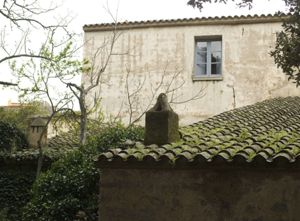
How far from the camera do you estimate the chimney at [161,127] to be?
1173 cm

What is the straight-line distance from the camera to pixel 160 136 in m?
11.8

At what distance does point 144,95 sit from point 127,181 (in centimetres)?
1237

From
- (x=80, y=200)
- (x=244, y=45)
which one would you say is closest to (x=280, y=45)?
(x=80, y=200)

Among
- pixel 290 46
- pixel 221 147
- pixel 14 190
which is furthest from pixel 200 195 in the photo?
pixel 14 190

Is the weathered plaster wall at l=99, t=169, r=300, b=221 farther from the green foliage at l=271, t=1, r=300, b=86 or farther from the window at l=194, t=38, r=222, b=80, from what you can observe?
the window at l=194, t=38, r=222, b=80

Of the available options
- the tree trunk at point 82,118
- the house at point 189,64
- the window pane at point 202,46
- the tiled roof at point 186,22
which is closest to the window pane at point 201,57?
the house at point 189,64

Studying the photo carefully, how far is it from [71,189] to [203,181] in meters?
5.10

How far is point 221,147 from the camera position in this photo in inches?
438

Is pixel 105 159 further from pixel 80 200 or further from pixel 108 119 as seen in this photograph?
pixel 108 119

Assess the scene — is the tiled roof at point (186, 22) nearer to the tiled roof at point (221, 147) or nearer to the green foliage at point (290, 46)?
the tiled roof at point (221, 147)

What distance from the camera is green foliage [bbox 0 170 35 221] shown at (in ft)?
59.9

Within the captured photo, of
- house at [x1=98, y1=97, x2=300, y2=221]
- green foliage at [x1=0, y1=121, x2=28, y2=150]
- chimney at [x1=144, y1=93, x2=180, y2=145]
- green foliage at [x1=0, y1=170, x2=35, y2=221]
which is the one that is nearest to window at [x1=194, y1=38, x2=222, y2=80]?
green foliage at [x1=0, y1=121, x2=28, y2=150]

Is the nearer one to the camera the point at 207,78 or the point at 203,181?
the point at 203,181

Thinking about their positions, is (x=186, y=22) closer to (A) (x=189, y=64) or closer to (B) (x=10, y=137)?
(A) (x=189, y=64)
